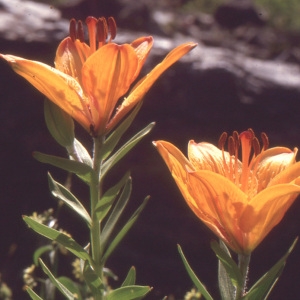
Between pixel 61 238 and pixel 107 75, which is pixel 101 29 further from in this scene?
pixel 61 238

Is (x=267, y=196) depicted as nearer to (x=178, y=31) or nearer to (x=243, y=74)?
(x=243, y=74)

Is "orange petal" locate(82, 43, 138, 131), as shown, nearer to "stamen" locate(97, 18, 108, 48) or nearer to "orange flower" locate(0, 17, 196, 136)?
"orange flower" locate(0, 17, 196, 136)

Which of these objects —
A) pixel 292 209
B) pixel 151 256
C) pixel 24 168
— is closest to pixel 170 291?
pixel 151 256

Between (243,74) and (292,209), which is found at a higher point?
(243,74)

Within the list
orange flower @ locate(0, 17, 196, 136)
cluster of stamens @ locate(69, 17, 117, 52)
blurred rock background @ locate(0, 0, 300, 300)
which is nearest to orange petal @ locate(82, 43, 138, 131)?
orange flower @ locate(0, 17, 196, 136)

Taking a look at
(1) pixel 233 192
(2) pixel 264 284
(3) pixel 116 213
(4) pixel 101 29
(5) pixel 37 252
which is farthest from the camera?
(5) pixel 37 252

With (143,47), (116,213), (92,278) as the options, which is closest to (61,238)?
(92,278)
